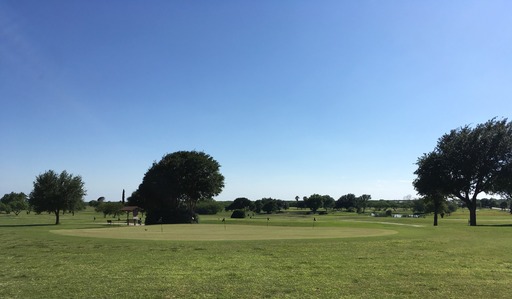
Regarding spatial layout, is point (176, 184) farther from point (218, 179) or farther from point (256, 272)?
point (256, 272)

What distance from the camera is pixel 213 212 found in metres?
155

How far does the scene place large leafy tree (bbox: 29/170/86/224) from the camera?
6619 centimetres

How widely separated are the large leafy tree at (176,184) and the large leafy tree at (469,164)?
35.4 m

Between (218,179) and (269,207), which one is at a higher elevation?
(218,179)

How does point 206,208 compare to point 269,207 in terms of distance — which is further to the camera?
point 269,207

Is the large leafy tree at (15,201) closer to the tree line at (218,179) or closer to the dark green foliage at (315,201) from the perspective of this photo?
the tree line at (218,179)

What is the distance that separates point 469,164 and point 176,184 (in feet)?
157

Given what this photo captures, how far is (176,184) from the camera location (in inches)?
2756

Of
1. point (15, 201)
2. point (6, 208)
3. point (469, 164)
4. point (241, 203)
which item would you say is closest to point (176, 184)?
point (469, 164)

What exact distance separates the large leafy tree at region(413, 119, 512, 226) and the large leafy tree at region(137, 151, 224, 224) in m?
35.4

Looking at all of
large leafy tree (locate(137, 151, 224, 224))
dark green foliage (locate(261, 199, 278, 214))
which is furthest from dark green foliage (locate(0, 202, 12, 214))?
dark green foliage (locate(261, 199, 278, 214))

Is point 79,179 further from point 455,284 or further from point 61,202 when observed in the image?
point 455,284

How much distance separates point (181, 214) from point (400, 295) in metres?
59.6

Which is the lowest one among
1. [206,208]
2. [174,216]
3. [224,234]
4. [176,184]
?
[206,208]
